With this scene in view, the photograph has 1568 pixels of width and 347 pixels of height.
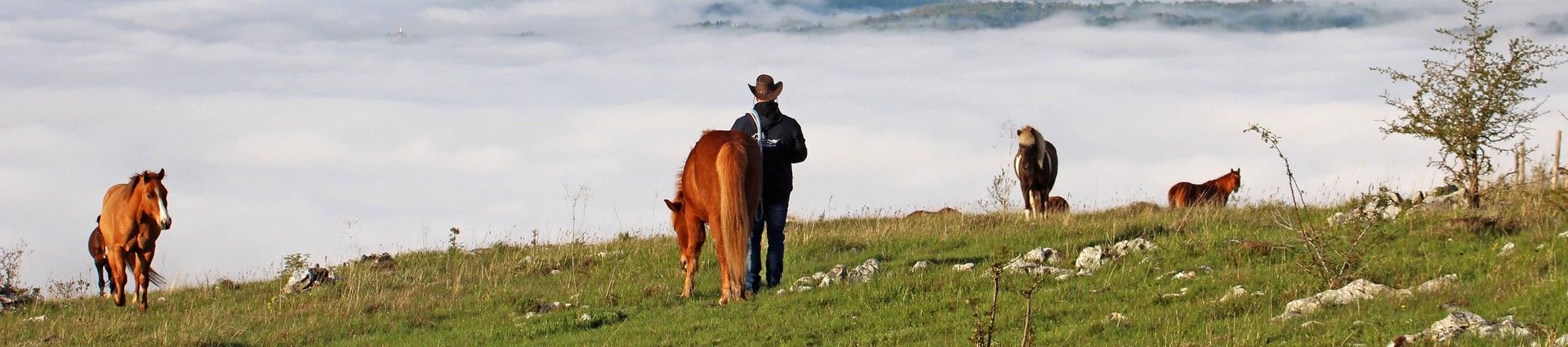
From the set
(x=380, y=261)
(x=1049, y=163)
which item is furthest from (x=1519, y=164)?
(x=380, y=261)

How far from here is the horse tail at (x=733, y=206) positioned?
1140 centimetres

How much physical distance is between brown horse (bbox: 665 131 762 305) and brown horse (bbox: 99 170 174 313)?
20.3 feet

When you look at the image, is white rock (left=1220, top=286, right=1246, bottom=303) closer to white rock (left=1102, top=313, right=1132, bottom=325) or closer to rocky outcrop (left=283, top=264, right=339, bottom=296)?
white rock (left=1102, top=313, right=1132, bottom=325)

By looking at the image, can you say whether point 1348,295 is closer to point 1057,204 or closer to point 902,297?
point 902,297

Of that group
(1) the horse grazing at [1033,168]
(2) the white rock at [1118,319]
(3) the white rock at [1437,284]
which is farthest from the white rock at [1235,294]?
(1) the horse grazing at [1033,168]

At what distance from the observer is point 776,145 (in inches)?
476

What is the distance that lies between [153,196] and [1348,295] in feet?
38.3

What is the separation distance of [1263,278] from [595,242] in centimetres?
932

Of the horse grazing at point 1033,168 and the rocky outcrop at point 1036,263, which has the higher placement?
the horse grazing at point 1033,168

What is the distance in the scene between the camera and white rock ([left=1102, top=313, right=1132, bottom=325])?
9375mm

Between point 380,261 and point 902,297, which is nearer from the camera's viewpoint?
point 902,297

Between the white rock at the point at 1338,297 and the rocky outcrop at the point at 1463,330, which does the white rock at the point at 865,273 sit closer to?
the white rock at the point at 1338,297

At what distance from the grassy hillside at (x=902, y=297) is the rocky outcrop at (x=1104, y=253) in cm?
22

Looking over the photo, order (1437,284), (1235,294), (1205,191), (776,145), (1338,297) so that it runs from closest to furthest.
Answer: (1338,297) → (1437,284) → (1235,294) → (776,145) → (1205,191)
